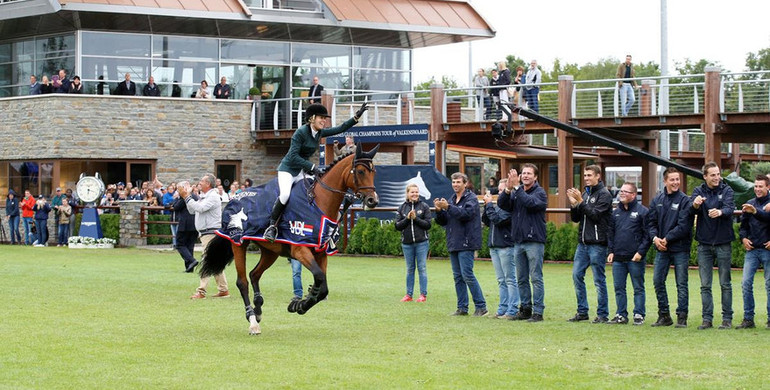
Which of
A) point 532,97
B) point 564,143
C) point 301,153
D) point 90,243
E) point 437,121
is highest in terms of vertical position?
point 532,97

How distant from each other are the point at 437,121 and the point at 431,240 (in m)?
8.14

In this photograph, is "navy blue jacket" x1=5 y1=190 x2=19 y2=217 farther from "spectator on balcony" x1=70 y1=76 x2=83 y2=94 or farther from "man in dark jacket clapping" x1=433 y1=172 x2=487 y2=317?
"man in dark jacket clapping" x1=433 y1=172 x2=487 y2=317

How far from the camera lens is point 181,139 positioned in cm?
3903

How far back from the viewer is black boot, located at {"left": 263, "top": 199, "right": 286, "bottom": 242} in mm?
13000

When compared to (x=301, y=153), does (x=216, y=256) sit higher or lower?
lower

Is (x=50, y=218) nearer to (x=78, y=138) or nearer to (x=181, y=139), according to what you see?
(x=78, y=138)

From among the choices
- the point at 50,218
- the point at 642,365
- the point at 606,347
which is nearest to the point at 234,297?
the point at 606,347

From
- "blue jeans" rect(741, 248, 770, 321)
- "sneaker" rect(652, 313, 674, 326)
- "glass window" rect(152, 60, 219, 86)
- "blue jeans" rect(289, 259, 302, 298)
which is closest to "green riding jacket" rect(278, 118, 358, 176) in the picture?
"blue jeans" rect(289, 259, 302, 298)

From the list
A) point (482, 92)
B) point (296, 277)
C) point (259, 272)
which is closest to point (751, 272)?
point (259, 272)

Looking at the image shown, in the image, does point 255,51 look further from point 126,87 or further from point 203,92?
point 126,87

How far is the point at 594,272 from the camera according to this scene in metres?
14.2

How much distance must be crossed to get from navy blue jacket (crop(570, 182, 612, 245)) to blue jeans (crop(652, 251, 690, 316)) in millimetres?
762

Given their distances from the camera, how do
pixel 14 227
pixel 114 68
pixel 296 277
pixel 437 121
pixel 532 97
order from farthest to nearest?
pixel 114 68
pixel 14 227
pixel 437 121
pixel 532 97
pixel 296 277

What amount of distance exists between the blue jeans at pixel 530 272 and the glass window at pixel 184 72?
2722cm
